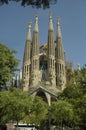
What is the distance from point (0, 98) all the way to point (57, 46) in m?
51.0

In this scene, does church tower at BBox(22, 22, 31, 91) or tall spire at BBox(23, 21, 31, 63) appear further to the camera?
tall spire at BBox(23, 21, 31, 63)

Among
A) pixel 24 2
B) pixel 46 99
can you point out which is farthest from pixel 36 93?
pixel 24 2

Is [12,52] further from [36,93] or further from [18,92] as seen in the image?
[36,93]

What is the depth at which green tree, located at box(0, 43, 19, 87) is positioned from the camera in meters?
34.3

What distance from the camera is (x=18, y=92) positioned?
131 ft

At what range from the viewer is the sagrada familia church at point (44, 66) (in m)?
78.4

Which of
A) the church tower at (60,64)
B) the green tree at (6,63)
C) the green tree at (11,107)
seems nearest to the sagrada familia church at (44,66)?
the church tower at (60,64)

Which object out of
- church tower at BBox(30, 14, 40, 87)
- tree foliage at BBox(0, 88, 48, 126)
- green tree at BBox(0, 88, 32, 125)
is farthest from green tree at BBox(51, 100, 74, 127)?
church tower at BBox(30, 14, 40, 87)

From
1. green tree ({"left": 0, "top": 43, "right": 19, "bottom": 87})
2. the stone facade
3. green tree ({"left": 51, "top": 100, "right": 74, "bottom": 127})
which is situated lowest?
green tree ({"left": 51, "top": 100, "right": 74, "bottom": 127})

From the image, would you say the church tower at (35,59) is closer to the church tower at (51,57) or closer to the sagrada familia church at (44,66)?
the sagrada familia church at (44,66)

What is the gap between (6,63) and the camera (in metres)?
35.9

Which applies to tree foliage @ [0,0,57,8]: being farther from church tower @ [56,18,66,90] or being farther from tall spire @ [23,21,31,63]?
tall spire @ [23,21,31,63]

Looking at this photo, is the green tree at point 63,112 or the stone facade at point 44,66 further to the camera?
the stone facade at point 44,66

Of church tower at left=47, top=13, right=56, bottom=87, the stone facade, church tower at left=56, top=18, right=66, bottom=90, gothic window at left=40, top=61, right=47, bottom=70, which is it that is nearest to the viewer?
the stone facade
